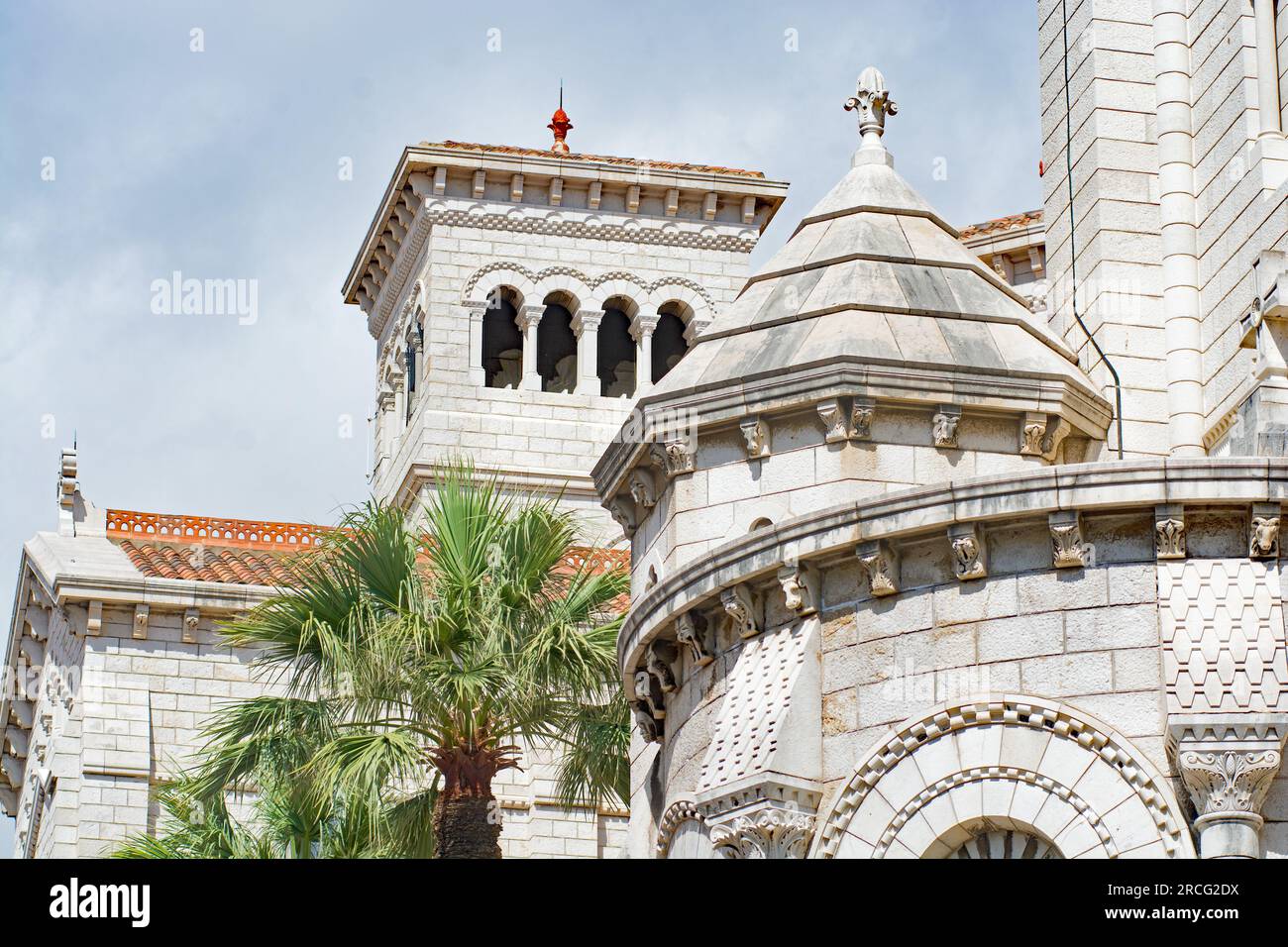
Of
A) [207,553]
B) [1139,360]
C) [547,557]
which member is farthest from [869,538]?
[207,553]

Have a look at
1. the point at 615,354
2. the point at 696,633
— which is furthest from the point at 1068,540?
the point at 615,354

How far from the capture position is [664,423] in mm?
23031

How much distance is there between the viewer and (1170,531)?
54.7 ft

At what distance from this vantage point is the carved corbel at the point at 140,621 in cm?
4269

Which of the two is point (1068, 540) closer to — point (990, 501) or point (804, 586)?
point (990, 501)

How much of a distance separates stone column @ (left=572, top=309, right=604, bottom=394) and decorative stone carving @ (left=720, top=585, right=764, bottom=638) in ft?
116

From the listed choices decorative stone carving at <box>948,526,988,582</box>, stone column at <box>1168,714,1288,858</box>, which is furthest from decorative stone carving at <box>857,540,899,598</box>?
stone column at <box>1168,714,1288,858</box>

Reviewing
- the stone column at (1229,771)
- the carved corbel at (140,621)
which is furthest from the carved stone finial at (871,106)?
the carved corbel at (140,621)

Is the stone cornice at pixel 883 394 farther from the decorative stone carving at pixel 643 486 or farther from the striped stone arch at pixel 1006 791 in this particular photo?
the striped stone arch at pixel 1006 791

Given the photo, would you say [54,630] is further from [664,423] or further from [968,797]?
[968,797]

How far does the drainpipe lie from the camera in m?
24.2

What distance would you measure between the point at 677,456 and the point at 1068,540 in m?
6.62
